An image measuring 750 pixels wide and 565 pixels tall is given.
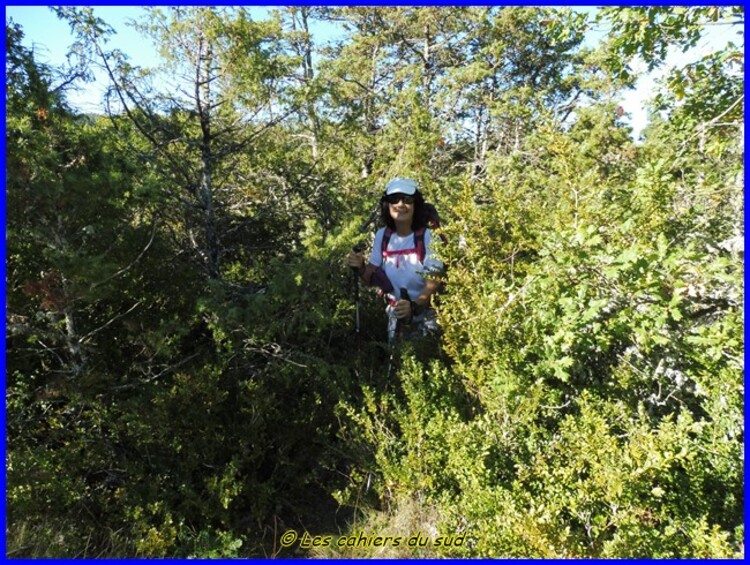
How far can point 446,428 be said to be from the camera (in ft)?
9.12

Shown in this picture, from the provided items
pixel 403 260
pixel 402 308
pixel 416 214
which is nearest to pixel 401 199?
pixel 416 214

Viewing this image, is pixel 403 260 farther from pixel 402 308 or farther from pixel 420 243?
pixel 402 308

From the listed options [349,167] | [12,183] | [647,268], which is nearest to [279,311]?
[12,183]

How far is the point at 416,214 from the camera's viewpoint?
12.3 feet

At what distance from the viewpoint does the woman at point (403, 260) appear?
3.58 meters

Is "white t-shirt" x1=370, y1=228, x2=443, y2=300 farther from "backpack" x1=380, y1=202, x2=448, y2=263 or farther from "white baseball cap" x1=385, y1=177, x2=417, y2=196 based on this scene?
"white baseball cap" x1=385, y1=177, x2=417, y2=196

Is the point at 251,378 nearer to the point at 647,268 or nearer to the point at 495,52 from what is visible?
the point at 647,268

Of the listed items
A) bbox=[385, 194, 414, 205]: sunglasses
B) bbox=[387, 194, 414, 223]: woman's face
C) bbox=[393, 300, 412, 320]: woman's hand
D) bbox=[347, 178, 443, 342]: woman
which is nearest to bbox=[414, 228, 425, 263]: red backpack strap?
bbox=[347, 178, 443, 342]: woman

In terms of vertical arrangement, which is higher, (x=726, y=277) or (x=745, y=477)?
(x=726, y=277)

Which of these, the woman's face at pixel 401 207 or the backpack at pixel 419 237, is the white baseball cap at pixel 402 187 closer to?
the woman's face at pixel 401 207

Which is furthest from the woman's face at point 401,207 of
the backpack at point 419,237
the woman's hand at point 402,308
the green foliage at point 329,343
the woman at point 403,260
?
the woman's hand at point 402,308

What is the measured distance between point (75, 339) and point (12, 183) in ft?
3.38

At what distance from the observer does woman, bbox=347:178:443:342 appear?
3.58 meters

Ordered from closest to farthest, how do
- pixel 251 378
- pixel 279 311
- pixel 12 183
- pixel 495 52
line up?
pixel 12 183, pixel 279 311, pixel 251 378, pixel 495 52
